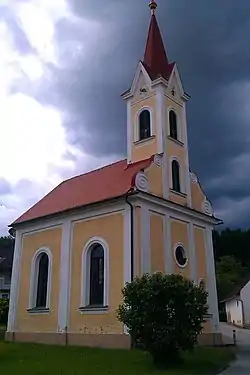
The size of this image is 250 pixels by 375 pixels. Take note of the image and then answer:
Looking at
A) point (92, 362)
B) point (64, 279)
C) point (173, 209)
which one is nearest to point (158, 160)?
point (173, 209)

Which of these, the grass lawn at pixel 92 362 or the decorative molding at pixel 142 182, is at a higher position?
the decorative molding at pixel 142 182

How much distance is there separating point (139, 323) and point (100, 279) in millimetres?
7833

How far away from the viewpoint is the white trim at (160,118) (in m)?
24.9

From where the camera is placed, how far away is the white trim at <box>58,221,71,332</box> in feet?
74.4

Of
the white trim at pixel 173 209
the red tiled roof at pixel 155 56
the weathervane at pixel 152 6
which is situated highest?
the weathervane at pixel 152 6

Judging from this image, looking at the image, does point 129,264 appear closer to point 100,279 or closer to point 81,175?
point 100,279

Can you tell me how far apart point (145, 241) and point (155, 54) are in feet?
46.3

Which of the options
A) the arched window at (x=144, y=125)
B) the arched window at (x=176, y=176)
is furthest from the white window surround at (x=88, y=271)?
the arched window at (x=144, y=125)

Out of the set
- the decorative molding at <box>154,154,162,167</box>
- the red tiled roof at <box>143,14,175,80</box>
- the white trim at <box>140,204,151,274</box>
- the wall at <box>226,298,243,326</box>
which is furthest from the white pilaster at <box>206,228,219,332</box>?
the wall at <box>226,298,243,326</box>

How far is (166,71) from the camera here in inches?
1097

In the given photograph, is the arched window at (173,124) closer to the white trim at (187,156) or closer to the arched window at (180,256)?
the white trim at (187,156)

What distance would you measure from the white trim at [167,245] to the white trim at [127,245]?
239cm

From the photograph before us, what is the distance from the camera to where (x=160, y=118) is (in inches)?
1001

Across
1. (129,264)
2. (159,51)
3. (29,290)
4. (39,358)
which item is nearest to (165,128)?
(159,51)
